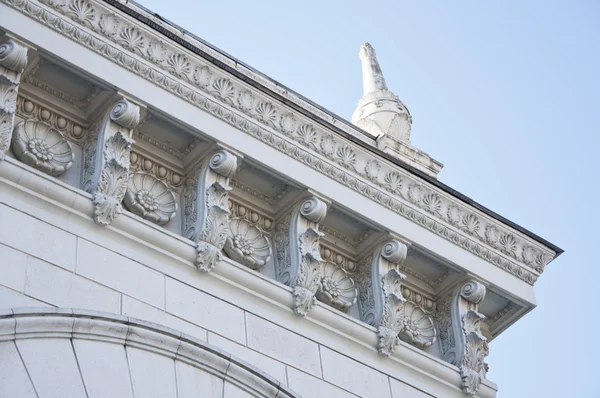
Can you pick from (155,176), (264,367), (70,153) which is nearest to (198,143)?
(155,176)

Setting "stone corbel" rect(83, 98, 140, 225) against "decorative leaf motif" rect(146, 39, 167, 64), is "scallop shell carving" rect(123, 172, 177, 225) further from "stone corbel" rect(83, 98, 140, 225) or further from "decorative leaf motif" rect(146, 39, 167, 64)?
"decorative leaf motif" rect(146, 39, 167, 64)

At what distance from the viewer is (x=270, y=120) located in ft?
31.1

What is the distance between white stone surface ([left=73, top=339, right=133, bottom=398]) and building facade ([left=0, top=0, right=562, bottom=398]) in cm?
1

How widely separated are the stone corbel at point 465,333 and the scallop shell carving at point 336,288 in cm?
89

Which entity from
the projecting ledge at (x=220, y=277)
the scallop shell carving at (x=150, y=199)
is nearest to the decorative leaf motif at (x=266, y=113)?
the scallop shell carving at (x=150, y=199)

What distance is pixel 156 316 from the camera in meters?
8.34

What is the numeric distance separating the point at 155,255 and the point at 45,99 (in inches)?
50.9

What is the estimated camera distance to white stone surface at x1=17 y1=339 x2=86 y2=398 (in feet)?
24.5

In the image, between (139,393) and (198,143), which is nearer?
(139,393)

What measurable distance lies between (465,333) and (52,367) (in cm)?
370

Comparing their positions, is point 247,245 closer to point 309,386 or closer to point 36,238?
→ point 309,386

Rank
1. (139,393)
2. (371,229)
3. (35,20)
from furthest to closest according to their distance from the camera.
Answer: (371,229) → (35,20) → (139,393)

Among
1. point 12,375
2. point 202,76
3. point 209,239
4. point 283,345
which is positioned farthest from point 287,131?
point 12,375

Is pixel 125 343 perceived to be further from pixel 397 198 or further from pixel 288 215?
pixel 397 198
